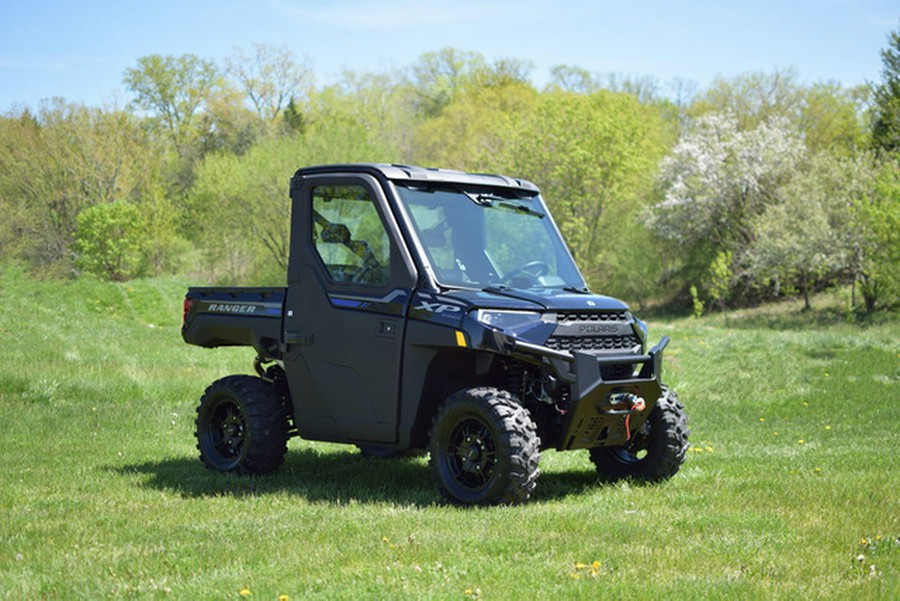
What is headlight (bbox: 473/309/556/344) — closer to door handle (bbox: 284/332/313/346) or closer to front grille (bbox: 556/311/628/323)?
front grille (bbox: 556/311/628/323)

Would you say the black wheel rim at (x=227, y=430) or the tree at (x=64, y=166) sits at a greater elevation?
the tree at (x=64, y=166)

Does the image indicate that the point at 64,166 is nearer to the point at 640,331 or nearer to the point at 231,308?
the point at 231,308

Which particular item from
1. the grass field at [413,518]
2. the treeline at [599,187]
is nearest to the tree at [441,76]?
the treeline at [599,187]

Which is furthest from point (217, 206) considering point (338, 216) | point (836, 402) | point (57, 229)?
point (338, 216)

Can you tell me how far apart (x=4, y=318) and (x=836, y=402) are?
754 inches

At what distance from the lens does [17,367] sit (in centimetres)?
1641

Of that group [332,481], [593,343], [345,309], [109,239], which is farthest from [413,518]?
[109,239]

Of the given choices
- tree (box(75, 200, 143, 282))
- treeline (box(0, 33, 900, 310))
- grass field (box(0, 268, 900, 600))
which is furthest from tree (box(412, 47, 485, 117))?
grass field (box(0, 268, 900, 600))

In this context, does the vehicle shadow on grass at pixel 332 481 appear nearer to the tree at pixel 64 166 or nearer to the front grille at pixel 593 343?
the front grille at pixel 593 343

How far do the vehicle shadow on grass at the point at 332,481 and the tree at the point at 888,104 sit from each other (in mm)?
41879

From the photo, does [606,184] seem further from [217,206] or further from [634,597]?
[634,597]

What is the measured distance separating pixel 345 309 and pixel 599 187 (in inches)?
1951

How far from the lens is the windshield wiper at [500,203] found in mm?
9227

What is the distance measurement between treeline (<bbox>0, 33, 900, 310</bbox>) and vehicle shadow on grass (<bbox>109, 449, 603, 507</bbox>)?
1419 inches
